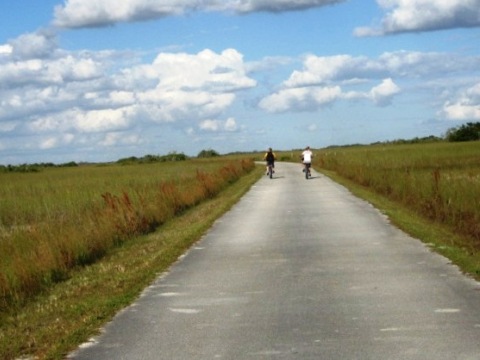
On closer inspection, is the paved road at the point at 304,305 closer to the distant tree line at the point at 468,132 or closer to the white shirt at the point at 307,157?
the white shirt at the point at 307,157

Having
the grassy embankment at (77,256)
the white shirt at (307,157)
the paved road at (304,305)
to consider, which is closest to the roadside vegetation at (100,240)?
the grassy embankment at (77,256)

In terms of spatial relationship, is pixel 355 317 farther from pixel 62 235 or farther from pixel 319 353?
pixel 62 235

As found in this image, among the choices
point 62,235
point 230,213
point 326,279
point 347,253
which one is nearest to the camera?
point 326,279

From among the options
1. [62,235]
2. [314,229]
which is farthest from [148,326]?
[314,229]

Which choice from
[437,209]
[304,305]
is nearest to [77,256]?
[304,305]

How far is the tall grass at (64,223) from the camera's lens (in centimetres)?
1271

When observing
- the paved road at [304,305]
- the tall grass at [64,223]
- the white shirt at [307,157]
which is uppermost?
the white shirt at [307,157]

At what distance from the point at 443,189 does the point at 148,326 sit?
50.5 ft

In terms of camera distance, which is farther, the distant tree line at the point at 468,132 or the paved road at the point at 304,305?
the distant tree line at the point at 468,132

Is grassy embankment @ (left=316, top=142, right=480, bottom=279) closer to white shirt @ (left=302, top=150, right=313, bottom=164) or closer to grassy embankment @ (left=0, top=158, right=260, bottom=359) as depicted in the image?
grassy embankment @ (left=0, top=158, right=260, bottom=359)

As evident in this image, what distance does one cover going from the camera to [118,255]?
53.0ft

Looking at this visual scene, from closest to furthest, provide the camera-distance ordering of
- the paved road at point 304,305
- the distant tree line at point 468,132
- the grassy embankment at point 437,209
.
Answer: the paved road at point 304,305 < the grassy embankment at point 437,209 < the distant tree line at point 468,132

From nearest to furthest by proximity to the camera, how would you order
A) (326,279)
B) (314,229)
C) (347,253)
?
1. (326,279)
2. (347,253)
3. (314,229)

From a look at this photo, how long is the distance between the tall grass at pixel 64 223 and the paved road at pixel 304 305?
220 cm
